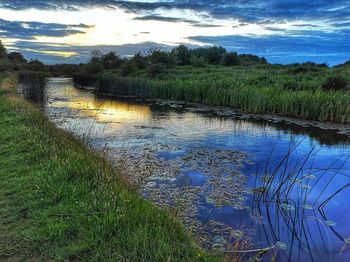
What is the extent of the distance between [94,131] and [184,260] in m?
11.4

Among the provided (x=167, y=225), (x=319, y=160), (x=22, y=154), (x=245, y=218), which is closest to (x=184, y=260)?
(x=167, y=225)

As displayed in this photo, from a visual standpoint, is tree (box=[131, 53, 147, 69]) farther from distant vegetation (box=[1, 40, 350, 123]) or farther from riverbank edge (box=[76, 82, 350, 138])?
riverbank edge (box=[76, 82, 350, 138])

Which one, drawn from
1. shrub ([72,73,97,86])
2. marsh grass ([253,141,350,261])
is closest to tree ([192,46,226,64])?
shrub ([72,73,97,86])

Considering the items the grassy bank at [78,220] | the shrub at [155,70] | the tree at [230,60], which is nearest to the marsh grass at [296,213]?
the grassy bank at [78,220]

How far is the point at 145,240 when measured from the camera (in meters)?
3.99

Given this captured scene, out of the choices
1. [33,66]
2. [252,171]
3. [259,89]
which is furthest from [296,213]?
[33,66]

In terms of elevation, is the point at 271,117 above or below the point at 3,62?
below

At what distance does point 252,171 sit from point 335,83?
1816 centimetres

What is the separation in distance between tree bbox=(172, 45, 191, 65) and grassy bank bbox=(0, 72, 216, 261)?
179ft

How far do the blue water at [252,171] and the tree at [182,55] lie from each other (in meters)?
41.7

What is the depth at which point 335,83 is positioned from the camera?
2472 cm

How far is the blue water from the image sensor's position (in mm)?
6098

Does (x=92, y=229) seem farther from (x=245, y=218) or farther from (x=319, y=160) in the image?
(x=319, y=160)

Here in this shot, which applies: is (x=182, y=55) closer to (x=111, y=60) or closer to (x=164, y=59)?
(x=164, y=59)
